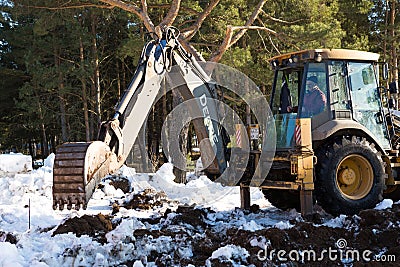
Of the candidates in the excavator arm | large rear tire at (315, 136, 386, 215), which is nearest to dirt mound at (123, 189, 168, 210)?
the excavator arm

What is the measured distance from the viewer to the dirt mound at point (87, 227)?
5820mm

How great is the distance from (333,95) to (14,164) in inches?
314

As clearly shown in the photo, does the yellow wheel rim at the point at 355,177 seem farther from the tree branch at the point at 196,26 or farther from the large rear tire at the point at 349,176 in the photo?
the tree branch at the point at 196,26

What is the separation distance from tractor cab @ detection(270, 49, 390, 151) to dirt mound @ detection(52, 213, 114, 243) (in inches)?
118

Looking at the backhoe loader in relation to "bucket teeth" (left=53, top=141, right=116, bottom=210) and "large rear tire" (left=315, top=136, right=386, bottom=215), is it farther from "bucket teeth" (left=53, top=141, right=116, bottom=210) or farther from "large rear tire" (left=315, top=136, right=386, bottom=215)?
"bucket teeth" (left=53, top=141, right=116, bottom=210)

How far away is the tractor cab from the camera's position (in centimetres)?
759

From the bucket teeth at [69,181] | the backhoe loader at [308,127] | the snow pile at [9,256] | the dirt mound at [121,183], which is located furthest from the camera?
the dirt mound at [121,183]

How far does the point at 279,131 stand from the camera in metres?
8.07

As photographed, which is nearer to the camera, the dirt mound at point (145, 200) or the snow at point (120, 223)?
the snow at point (120, 223)

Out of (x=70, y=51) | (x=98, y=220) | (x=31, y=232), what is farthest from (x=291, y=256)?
(x=70, y=51)

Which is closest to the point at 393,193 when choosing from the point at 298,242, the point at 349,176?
the point at 349,176

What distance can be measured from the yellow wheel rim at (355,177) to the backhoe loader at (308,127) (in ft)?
0.05

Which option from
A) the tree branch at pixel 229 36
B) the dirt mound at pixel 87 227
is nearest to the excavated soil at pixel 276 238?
the dirt mound at pixel 87 227

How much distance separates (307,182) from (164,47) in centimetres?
271
